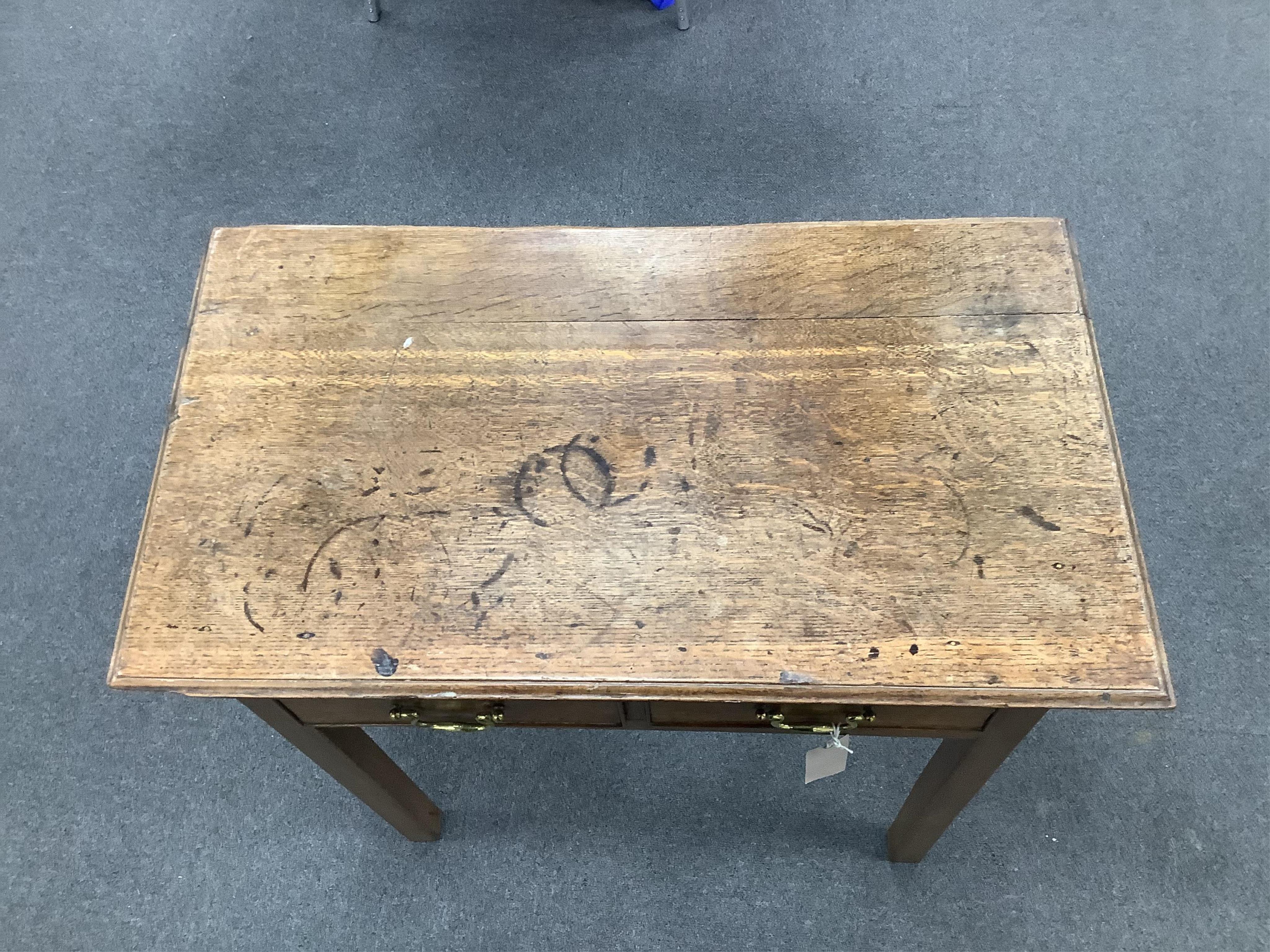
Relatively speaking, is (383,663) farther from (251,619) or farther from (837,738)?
(837,738)

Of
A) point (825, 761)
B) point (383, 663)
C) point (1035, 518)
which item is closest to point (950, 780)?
point (825, 761)

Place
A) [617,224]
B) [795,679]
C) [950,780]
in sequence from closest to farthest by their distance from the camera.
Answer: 1. [795,679]
2. [950,780]
3. [617,224]

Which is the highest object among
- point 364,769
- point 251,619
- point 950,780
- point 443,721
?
point 251,619

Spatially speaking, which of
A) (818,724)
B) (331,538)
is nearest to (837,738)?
(818,724)

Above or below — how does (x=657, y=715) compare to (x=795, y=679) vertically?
below

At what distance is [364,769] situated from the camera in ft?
3.67

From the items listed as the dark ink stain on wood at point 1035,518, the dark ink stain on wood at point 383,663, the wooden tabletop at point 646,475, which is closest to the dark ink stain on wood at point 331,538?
the wooden tabletop at point 646,475

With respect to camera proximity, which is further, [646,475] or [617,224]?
[617,224]

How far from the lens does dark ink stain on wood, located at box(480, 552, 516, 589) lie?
856 mm

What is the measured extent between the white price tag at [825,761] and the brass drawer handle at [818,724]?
78 millimetres

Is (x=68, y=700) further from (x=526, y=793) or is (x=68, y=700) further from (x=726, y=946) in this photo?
(x=726, y=946)

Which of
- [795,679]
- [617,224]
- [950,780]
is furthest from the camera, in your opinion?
[617,224]

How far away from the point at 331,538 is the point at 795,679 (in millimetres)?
489

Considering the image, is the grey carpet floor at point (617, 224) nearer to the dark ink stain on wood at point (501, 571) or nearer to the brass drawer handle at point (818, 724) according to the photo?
the brass drawer handle at point (818, 724)
